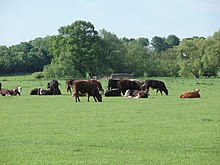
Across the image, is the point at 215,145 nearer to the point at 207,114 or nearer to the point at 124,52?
the point at 207,114

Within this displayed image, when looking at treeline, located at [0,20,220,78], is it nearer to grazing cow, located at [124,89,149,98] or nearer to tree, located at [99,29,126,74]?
tree, located at [99,29,126,74]

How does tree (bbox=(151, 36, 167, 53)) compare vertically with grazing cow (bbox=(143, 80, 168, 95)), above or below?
above

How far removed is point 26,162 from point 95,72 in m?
80.3

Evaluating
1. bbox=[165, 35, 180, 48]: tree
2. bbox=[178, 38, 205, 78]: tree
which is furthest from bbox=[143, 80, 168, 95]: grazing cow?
bbox=[165, 35, 180, 48]: tree

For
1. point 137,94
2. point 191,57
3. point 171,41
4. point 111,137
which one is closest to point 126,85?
point 137,94

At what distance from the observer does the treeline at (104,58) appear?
87.7m

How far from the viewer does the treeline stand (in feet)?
288

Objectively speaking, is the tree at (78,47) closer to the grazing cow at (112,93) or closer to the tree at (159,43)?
the grazing cow at (112,93)

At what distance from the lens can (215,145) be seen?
37.4 feet

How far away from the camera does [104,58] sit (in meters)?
95.6

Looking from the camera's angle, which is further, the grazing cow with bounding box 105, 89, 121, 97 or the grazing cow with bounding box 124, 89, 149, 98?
the grazing cow with bounding box 105, 89, 121, 97

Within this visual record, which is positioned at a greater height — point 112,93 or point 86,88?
point 86,88

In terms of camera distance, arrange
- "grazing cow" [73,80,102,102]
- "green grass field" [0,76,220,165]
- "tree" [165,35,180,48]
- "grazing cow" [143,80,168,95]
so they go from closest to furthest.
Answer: "green grass field" [0,76,220,165], "grazing cow" [73,80,102,102], "grazing cow" [143,80,168,95], "tree" [165,35,180,48]

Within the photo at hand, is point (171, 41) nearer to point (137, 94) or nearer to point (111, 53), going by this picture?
point (111, 53)
